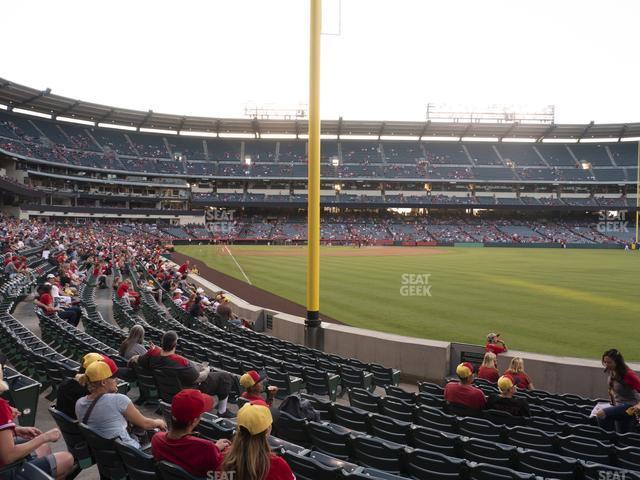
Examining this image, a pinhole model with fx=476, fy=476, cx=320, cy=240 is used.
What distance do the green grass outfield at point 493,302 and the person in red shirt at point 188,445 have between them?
12046 mm

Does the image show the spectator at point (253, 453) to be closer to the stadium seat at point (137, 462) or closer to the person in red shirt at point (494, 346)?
the stadium seat at point (137, 462)

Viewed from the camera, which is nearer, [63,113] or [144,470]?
[144,470]

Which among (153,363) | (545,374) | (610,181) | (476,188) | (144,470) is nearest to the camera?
(144,470)

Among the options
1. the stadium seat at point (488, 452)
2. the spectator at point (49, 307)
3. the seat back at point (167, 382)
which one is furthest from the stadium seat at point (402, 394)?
the spectator at point (49, 307)

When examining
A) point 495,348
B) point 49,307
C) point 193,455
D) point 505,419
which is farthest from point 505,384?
point 49,307

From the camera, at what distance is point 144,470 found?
3730mm

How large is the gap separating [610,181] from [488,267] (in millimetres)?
62932

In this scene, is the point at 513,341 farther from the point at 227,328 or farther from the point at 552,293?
the point at 552,293

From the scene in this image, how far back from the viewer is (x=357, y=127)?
91062 mm

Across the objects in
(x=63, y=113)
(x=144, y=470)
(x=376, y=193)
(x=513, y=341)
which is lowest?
(x=513, y=341)

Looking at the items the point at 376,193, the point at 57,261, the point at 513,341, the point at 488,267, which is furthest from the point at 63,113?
the point at 513,341

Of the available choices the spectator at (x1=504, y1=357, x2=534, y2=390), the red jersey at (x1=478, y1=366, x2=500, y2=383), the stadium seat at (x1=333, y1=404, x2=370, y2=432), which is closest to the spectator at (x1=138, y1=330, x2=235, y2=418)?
the stadium seat at (x1=333, y1=404, x2=370, y2=432)

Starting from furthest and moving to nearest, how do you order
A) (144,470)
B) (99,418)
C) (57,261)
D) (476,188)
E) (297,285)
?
(476,188) < (297,285) < (57,261) < (99,418) < (144,470)

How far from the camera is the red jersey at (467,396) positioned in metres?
6.81
